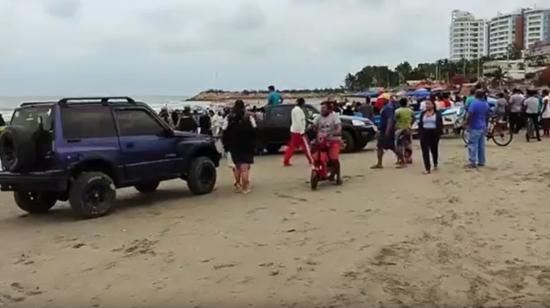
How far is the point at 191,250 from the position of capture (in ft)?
26.4

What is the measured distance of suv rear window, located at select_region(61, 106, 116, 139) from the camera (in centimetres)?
1051

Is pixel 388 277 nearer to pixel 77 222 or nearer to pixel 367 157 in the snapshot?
pixel 77 222

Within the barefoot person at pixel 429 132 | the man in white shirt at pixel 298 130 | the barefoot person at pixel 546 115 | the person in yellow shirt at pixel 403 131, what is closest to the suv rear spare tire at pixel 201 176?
the man in white shirt at pixel 298 130

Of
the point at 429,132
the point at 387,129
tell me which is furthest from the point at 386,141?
the point at 429,132

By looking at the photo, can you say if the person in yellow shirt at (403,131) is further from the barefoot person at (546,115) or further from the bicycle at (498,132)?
the barefoot person at (546,115)

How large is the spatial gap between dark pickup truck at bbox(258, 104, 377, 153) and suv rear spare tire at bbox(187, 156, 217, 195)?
7.96 metres

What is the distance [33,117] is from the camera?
417 inches

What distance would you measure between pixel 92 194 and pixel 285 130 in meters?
11.0

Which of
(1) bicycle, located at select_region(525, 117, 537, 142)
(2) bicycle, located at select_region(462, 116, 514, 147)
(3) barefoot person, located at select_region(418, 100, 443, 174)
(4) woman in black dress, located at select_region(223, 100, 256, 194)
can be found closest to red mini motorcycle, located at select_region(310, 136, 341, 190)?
(4) woman in black dress, located at select_region(223, 100, 256, 194)

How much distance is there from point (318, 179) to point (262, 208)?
87.5 inches

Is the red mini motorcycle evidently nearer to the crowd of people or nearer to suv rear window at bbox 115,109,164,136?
the crowd of people

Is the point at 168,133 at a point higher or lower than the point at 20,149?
lower

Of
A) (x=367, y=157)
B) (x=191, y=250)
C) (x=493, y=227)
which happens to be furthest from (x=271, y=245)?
(x=367, y=157)

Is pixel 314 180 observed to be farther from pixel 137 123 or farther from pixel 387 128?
pixel 387 128
